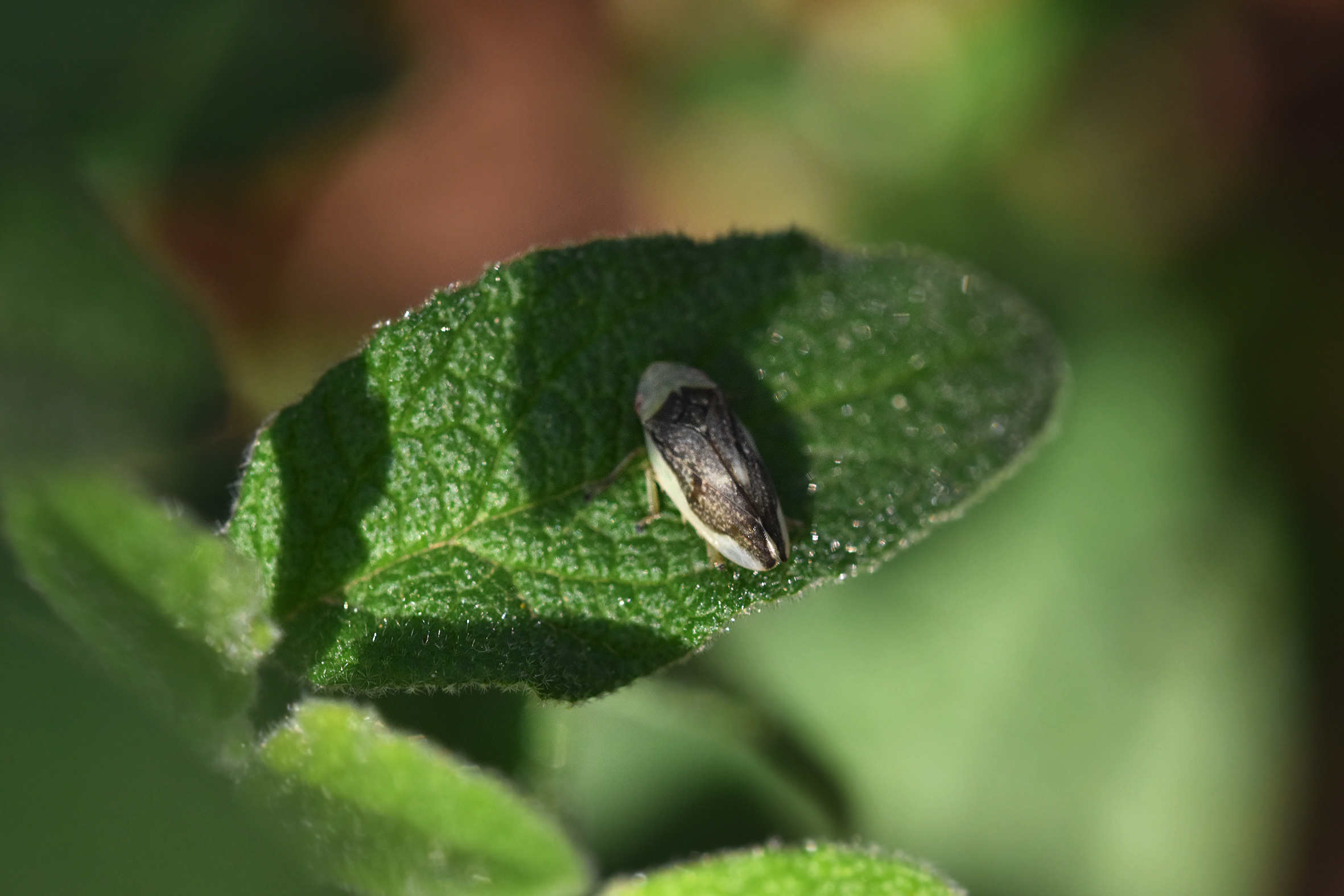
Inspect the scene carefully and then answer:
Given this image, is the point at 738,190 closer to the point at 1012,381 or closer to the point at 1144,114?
the point at 1144,114

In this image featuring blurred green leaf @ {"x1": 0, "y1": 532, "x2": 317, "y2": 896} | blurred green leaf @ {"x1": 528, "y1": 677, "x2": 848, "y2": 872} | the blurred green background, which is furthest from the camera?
the blurred green background

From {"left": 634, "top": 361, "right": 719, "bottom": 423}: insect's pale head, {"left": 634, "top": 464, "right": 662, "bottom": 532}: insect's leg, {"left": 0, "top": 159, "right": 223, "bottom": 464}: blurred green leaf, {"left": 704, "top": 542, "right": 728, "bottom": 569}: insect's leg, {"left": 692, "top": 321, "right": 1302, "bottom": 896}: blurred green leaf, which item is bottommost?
{"left": 692, "top": 321, "right": 1302, "bottom": 896}: blurred green leaf

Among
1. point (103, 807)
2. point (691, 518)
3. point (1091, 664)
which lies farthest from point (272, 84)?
point (1091, 664)

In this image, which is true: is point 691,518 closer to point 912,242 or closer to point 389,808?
point 389,808

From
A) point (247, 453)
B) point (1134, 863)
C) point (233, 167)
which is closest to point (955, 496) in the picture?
point (247, 453)

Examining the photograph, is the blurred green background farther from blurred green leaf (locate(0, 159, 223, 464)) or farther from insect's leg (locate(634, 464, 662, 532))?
insect's leg (locate(634, 464, 662, 532))

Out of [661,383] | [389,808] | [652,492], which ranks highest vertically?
[661,383]

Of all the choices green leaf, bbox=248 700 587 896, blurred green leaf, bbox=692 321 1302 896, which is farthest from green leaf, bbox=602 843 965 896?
blurred green leaf, bbox=692 321 1302 896
